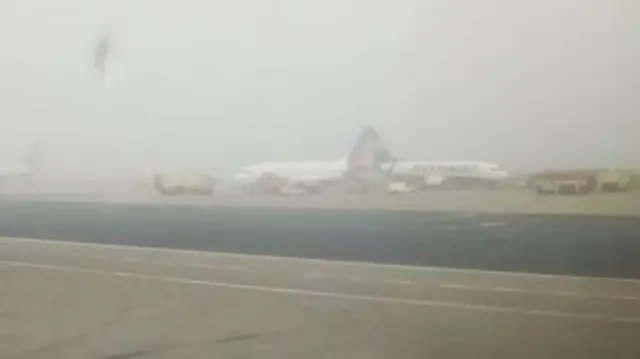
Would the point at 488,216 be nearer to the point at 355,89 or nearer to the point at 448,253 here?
the point at 448,253

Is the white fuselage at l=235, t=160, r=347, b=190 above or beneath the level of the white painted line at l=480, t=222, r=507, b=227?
above

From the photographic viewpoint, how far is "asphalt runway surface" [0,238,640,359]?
1.12 meters

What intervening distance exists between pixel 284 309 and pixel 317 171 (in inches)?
7.4

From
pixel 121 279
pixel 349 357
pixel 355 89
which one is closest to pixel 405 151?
pixel 355 89

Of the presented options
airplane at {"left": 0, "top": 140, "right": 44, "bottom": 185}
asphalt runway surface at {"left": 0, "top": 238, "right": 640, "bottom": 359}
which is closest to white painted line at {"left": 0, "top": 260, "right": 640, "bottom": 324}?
asphalt runway surface at {"left": 0, "top": 238, "right": 640, "bottom": 359}

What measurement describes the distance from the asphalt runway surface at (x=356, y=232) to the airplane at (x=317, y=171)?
0.03 metres

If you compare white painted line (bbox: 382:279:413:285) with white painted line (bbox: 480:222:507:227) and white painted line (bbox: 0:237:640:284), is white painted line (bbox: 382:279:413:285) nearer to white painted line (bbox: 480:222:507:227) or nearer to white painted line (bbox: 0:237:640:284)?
white painted line (bbox: 0:237:640:284)

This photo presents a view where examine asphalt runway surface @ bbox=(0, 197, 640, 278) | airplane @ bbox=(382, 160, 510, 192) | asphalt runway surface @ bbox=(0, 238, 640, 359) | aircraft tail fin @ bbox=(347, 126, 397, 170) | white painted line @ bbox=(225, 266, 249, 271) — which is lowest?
asphalt runway surface @ bbox=(0, 238, 640, 359)

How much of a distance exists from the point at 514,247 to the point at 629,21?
282mm

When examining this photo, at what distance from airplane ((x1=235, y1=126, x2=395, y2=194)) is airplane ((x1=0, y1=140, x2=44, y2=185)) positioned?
0.33m

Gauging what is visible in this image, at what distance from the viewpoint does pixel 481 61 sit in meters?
1.17

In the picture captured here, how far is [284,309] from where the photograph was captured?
129cm

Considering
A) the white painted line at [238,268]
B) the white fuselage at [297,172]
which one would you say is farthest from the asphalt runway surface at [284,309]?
the white fuselage at [297,172]

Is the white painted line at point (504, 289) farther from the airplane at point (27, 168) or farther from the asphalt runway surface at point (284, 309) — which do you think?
the airplane at point (27, 168)
